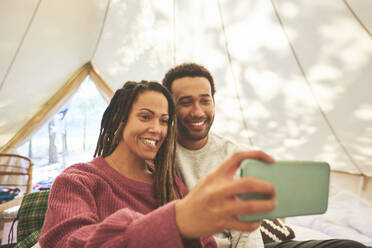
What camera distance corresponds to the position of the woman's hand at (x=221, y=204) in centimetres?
30

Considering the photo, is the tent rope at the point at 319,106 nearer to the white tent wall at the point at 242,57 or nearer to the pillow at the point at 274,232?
the white tent wall at the point at 242,57

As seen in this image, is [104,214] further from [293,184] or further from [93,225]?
[293,184]

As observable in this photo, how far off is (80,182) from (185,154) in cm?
47

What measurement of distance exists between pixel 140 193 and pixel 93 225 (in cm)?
28

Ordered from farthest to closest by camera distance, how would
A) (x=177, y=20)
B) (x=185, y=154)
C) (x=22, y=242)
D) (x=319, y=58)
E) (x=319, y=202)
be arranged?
1. (x=177, y=20)
2. (x=319, y=58)
3. (x=185, y=154)
4. (x=22, y=242)
5. (x=319, y=202)

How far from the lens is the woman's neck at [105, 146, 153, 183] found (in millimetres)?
791

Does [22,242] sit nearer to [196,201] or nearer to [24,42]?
[196,201]

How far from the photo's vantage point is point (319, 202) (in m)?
0.43

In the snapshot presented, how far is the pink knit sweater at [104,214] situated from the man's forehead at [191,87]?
37 cm

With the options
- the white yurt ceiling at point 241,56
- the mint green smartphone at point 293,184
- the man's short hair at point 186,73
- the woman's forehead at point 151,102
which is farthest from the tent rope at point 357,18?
the mint green smartphone at point 293,184

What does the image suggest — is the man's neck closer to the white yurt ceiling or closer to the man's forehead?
the man's forehead

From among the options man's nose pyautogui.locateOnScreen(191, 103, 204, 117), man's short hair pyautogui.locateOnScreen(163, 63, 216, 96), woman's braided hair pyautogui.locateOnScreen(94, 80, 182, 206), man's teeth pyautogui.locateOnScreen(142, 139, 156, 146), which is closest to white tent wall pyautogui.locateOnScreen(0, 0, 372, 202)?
man's short hair pyautogui.locateOnScreen(163, 63, 216, 96)

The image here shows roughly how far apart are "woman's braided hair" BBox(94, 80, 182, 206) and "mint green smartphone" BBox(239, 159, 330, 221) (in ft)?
1.48

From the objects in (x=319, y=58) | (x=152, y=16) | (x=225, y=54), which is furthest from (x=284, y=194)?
(x=152, y=16)
